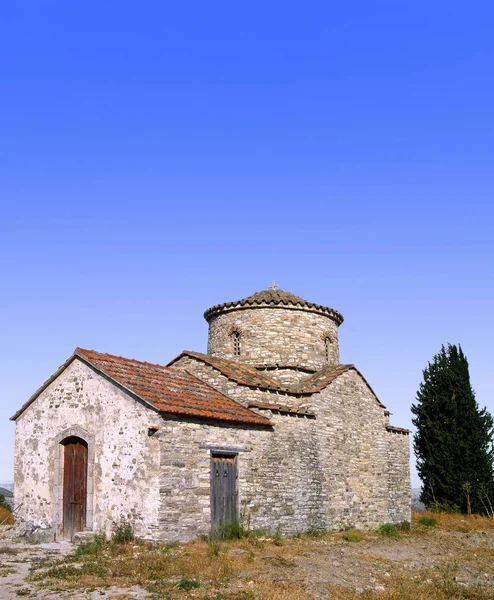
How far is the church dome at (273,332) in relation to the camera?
22625 mm

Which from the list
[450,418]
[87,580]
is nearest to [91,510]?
[87,580]

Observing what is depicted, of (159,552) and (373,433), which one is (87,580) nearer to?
(159,552)

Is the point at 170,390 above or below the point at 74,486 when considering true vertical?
above

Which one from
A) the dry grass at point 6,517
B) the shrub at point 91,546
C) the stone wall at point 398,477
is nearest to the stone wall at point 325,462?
the stone wall at point 398,477

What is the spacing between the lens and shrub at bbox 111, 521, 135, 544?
14692 millimetres

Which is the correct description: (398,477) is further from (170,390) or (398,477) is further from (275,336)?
(170,390)

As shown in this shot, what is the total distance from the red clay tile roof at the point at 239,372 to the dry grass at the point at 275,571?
461 cm

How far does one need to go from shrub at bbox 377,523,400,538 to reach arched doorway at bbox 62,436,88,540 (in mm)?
10377

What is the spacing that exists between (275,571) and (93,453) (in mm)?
6047

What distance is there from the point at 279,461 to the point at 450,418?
1385 centimetres

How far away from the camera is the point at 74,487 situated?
54.0ft

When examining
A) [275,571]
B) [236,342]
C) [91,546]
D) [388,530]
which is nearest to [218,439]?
[91,546]

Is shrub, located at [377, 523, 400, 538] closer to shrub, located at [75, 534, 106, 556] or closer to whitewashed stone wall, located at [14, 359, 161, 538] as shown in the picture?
whitewashed stone wall, located at [14, 359, 161, 538]

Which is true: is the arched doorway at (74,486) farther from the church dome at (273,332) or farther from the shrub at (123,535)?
the church dome at (273,332)
